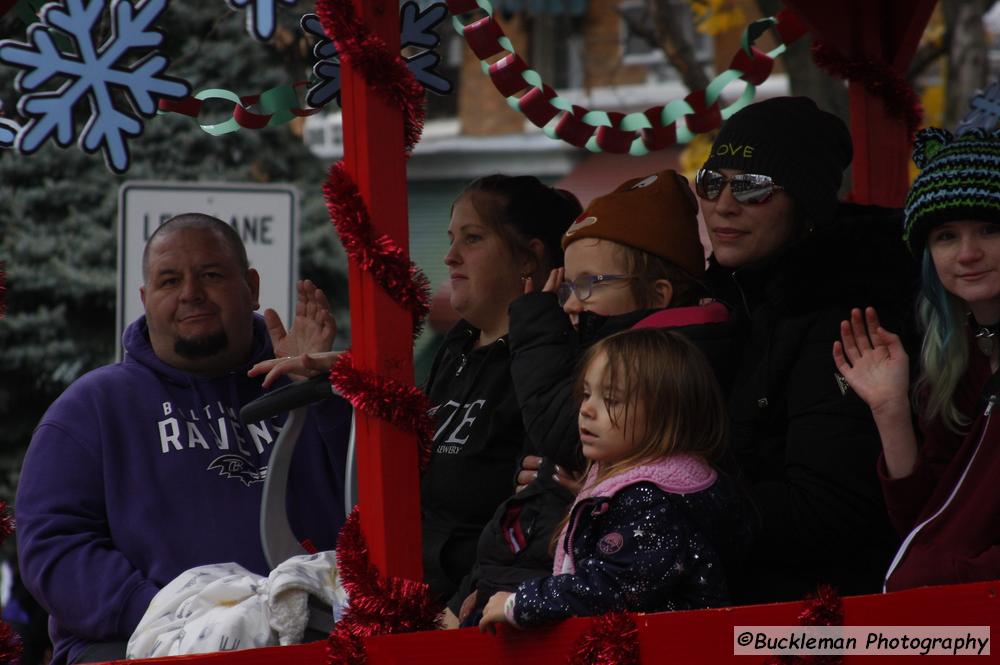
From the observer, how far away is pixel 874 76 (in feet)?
15.7

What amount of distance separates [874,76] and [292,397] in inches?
81.1

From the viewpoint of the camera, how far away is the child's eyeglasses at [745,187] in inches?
153

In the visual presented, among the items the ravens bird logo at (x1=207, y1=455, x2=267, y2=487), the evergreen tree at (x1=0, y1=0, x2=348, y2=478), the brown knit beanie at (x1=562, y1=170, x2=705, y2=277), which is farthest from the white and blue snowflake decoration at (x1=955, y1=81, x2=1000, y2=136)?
the evergreen tree at (x1=0, y1=0, x2=348, y2=478)

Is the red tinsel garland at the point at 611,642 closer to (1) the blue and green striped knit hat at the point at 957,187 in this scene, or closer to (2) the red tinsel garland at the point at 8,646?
(1) the blue and green striped knit hat at the point at 957,187

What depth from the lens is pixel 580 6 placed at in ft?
46.7

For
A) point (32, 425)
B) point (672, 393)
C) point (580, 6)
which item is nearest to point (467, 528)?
point (672, 393)

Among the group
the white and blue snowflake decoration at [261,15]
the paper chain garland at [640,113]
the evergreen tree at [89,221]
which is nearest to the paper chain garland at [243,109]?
the paper chain garland at [640,113]

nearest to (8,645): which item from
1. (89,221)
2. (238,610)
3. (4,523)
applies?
(4,523)

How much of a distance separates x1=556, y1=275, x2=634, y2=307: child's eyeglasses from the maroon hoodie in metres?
0.79

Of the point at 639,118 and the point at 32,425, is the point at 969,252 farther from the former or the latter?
the point at 32,425

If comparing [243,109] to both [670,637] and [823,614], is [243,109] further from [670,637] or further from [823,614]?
[823,614]

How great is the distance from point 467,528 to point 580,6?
34.7 feet

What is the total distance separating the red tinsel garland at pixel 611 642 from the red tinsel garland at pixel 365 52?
111cm

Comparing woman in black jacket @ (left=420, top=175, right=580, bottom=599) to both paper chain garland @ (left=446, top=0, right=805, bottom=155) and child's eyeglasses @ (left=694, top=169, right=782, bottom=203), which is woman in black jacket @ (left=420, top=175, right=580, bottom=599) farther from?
child's eyeglasses @ (left=694, top=169, right=782, bottom=203)
